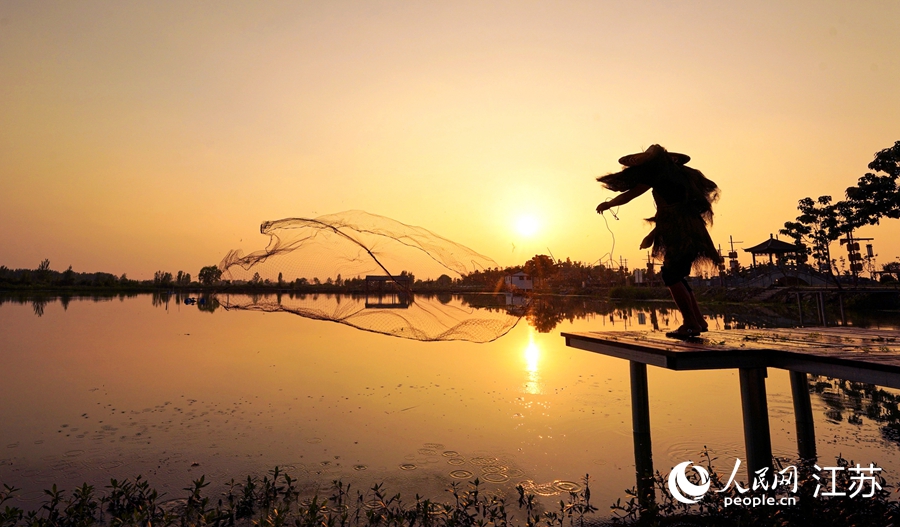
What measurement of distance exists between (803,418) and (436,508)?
8.61 meters

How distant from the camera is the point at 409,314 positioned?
426 inches

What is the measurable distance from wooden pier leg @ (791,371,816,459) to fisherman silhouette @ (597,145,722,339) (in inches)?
143

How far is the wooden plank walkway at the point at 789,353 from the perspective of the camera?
5461 mm

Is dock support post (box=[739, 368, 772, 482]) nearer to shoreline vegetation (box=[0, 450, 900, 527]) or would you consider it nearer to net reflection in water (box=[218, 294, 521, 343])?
shoreline vegetation (box=[0, 450, 900, 527])

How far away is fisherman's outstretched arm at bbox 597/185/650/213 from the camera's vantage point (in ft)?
27.6

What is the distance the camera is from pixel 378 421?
40.5 feet

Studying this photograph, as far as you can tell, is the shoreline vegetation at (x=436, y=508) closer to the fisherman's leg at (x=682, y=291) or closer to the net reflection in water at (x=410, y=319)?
the fisherman's leg at (x=682, y=291)

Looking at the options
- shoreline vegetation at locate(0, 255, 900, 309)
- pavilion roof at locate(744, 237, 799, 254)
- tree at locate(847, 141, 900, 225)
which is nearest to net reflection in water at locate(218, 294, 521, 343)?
shoreline vegetation at locate(0, 255, 900, 309)

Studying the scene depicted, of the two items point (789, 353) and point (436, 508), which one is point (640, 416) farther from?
point (436, 508)

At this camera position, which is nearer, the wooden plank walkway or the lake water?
the wooden plank walkway

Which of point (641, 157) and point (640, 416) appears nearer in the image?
point (641, 157)

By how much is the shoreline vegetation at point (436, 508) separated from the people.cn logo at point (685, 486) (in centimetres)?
11

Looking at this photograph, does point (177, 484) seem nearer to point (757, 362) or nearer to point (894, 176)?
point (757, 362)

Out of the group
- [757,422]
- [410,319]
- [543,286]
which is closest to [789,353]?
[757,422]
